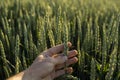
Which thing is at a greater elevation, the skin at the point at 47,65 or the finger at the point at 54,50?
the finger at the point at 54,50

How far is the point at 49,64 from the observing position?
1.32 meters

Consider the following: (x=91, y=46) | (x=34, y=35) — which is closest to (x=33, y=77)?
(x=91, y=46)

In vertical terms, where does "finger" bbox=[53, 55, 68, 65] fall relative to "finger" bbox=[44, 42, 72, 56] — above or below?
below

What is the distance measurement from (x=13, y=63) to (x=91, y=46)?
0.38 m

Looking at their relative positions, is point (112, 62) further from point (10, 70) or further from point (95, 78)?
point (10, 70)

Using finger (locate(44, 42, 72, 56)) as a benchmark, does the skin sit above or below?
below

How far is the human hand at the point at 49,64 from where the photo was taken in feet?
4.31

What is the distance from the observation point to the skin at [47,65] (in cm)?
131

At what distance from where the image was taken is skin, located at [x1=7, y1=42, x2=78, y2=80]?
51.6 inches

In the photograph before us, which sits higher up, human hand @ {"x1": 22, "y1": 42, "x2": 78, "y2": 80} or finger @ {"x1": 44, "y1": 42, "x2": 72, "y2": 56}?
A: finger @ {"x1": 44, "y1": 42, "x2": 72, "y2": 56}

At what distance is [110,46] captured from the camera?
57.7 inches

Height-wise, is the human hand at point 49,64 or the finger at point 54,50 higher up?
the finger at point 54,50

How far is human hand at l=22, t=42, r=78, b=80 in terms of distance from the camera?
1312 mm

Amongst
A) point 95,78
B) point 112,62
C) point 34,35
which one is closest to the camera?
point 112,62
